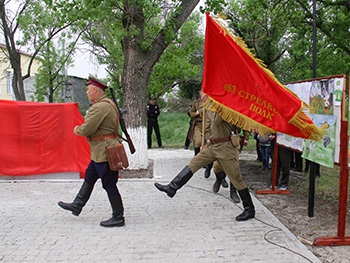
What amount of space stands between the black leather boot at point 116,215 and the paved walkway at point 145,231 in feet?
0.30

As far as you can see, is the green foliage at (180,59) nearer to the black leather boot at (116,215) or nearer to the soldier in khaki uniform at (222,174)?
the soldier in khaki uniform at (222,174)

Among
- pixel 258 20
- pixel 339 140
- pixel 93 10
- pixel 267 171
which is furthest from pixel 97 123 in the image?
pixel 258 20

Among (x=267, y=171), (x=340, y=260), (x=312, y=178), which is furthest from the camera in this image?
(x=267, y=171)

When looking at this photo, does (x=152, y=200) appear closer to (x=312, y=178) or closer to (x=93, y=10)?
(x=312, y=178)

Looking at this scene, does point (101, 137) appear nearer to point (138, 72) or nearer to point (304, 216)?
point (304, 216)

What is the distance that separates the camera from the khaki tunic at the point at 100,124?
4.65 meters

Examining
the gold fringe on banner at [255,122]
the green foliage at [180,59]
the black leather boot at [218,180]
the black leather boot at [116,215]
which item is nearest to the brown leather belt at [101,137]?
the black leather boot at [116,215]

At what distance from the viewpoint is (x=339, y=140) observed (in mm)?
4523

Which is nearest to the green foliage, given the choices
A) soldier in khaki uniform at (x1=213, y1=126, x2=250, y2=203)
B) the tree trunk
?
the tree trunk

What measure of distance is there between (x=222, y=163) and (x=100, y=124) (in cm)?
179

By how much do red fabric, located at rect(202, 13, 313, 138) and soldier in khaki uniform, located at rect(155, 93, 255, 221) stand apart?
0.42 metres

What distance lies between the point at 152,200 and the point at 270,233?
2192mm

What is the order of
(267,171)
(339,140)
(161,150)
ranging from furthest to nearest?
(161,150)
(267,171)
(339,140)

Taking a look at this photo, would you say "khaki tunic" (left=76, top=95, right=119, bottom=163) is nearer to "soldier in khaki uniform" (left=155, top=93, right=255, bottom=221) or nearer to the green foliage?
"soldier in khaki uniform" (left=155, top=93, right=255, bottom=221)
